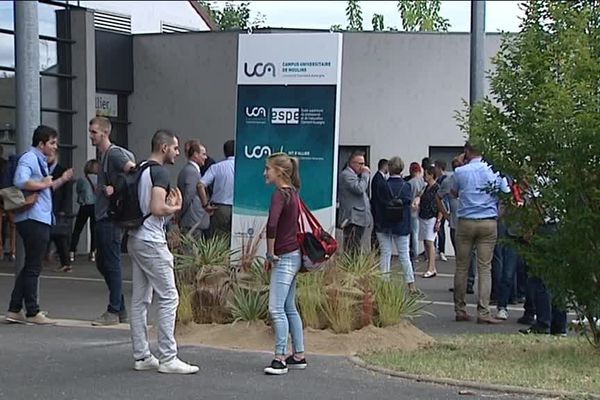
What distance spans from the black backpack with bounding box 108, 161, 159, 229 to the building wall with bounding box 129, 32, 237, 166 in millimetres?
12464

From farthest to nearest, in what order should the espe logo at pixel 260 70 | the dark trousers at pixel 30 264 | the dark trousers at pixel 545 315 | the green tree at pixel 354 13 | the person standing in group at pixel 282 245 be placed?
the green tree at pixel 354 13 < the espe logo at pixel 260 70 < the dark trousers at pixel 545 315 < the dark trousers at pixel 30 264 < the person standing in group at pixel 282 245

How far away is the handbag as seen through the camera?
800 cm

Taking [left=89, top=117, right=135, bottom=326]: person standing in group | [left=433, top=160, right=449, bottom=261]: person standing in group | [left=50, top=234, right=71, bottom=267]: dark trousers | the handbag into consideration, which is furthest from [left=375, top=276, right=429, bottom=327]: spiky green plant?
[left=50, top=234, right=71, bottom=267]: dark trousers

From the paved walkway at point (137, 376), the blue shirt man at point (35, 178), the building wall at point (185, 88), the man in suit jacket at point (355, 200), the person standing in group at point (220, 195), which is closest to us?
the paved walkway at point (137, 376)

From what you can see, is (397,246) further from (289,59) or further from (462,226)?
(289,59)

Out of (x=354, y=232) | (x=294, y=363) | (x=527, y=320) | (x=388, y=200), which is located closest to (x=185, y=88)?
(x=354, y=232)

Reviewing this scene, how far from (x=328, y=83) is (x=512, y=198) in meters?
3.10

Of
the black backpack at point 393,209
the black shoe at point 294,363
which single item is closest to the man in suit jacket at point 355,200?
the black backpack at point 393,209

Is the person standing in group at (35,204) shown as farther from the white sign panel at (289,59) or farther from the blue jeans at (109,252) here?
the white sign panel at (289,59)

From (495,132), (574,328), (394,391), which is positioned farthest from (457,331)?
(394,391)

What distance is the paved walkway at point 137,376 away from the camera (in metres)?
7.27

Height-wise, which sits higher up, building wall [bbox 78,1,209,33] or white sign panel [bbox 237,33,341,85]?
building wall [bbox 78,1,209,33]

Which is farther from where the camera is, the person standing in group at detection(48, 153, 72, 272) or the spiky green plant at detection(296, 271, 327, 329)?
the person standing in group at detection(48, 153, 72, 272)

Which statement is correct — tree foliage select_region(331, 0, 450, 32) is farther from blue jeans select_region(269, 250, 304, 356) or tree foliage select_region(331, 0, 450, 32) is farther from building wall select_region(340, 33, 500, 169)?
blue jeans select_region(269, 250, 304, 356)
